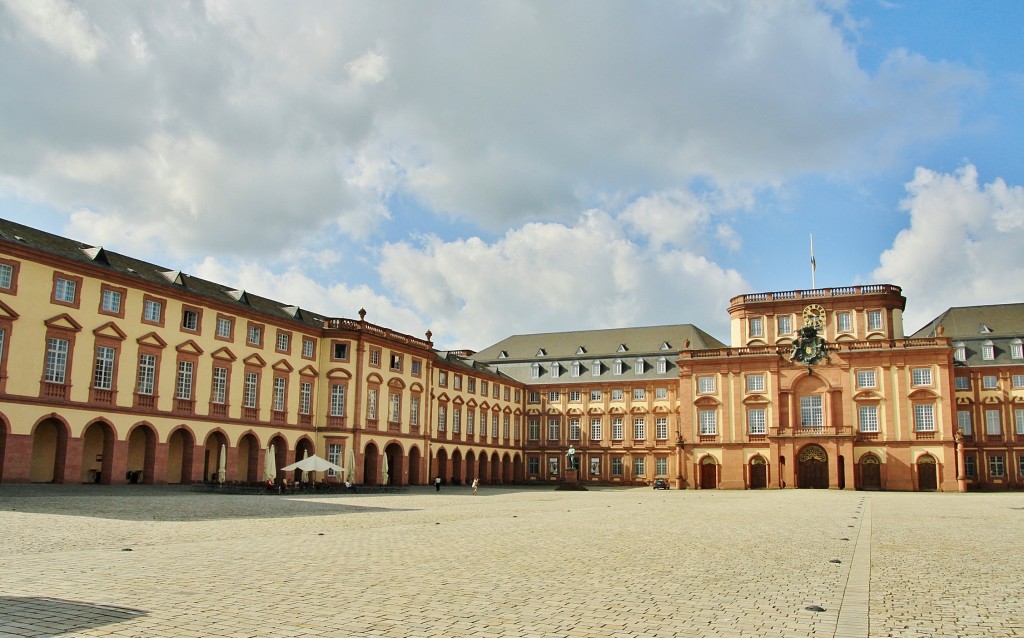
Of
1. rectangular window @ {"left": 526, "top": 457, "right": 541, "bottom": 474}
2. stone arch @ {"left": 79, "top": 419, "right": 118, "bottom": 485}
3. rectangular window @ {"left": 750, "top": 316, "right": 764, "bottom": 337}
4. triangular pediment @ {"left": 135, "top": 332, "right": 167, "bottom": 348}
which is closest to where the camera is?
stone arch @ {"left": 79, "top": 419, "right": 118, "bottom": 485}

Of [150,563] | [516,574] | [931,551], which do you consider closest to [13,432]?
[150,563]

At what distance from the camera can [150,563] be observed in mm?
14383

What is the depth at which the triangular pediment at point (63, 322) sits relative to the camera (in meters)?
40.2

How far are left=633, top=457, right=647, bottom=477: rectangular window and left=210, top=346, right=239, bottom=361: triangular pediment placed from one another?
44.8 m

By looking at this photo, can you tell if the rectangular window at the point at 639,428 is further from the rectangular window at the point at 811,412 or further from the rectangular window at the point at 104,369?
the rectangular window at the point at 104,369

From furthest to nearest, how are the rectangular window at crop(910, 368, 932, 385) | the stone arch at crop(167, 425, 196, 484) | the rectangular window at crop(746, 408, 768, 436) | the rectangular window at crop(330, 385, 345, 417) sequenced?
the rectangular window at crop(746, 408, 768, 436), the rectangular window at crop(910, 368, 932, 385), the rectangular window at crop(330, 385, 345, 417), the stone arch at crop(167, 425, 196, 484)

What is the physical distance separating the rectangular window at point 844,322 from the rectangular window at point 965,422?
11.3 metres

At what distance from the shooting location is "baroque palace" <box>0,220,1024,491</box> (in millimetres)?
41531

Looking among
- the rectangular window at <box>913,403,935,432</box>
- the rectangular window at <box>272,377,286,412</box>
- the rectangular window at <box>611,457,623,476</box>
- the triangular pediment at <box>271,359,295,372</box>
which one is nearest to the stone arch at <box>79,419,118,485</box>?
the rectangular window at <box>272,377,286,412</box>

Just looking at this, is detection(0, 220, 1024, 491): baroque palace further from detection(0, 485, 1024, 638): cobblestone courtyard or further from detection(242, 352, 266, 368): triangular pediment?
detection(0, 485, 1024, 638): cobblestone courtyard

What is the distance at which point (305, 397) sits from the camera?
190 feet

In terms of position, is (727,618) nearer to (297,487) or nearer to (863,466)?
(297,487)

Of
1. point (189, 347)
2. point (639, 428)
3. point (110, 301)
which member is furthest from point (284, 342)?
point (639, 428)

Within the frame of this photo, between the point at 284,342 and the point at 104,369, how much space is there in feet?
46.2
